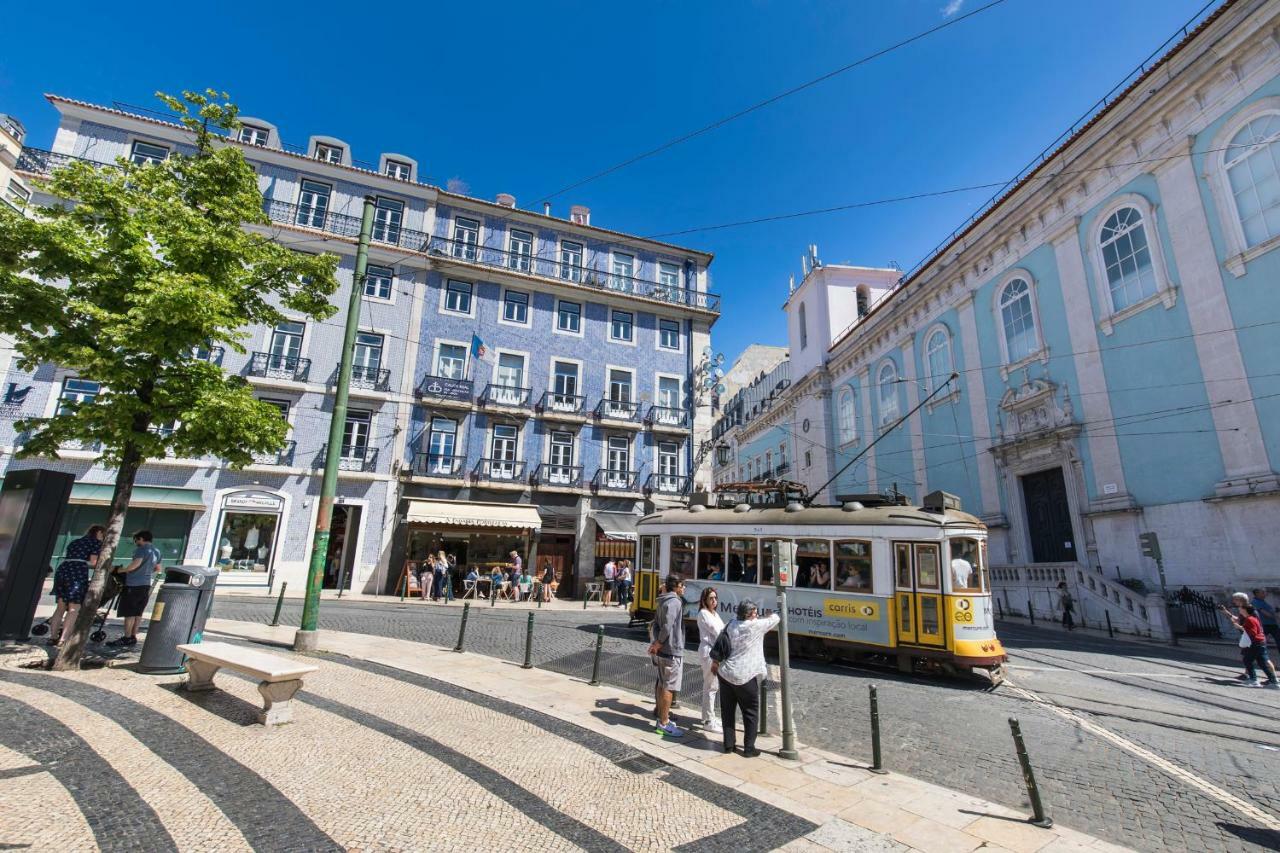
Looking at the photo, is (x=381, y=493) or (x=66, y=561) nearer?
(x=66, y=561)

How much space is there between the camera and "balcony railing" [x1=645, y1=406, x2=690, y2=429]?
2605 cm

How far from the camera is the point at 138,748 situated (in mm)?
4961

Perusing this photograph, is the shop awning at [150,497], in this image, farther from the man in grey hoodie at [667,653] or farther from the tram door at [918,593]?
the tram door at [918,593]

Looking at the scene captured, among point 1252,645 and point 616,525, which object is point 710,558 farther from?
point 616,525

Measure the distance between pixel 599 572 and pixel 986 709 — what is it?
16881 mm

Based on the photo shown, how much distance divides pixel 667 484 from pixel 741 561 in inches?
530

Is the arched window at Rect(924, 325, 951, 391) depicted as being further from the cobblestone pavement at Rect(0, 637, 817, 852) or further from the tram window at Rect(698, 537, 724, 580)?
the cobblestone pavement at Rect(0, 637, 817, 852)

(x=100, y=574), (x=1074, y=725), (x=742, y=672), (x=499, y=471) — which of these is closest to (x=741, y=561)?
(x=1074, y=725)

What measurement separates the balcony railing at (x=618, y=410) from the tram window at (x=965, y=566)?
666 inches

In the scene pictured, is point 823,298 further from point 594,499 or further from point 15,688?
point 15,688

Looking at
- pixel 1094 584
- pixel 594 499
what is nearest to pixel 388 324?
pixel 594 499

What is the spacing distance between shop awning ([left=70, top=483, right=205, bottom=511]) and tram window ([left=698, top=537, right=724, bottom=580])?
17717 millimetres

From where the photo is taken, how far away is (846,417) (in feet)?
107

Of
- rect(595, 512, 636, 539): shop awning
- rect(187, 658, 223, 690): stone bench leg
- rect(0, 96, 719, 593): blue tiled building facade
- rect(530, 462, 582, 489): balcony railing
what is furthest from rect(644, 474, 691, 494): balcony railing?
rect(187, 658, 223, 690): stone bench leg
